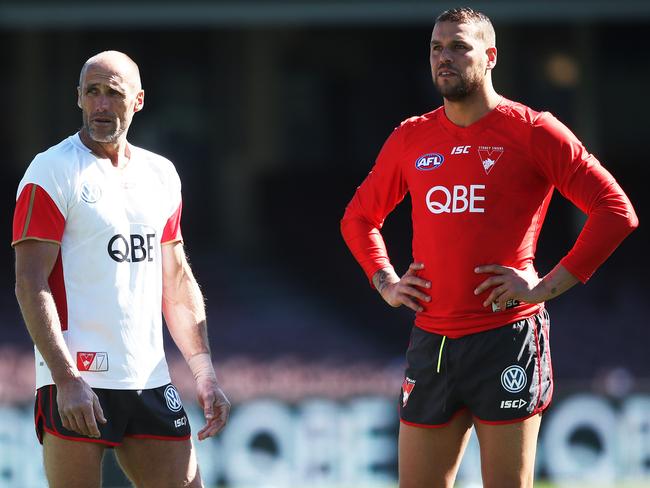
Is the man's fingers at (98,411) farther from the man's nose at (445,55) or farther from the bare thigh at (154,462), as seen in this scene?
the man's nose at (445,55)

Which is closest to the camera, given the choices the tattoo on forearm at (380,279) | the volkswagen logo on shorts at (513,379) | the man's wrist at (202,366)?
the volkswagen logo on shorts at (513,379)

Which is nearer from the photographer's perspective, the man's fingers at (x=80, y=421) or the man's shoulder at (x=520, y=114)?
the man's fingers at (x=80, y=421)

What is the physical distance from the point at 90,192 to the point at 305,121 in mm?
13273

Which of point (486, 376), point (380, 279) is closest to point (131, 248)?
point (380, 279)

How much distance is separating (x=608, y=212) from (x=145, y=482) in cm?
182

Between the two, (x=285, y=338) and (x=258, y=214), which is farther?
(x=258, y=214)

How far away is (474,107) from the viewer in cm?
434

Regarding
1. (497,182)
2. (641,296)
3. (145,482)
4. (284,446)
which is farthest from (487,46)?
(641,296)

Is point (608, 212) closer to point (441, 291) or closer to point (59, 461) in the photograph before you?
point (441, 291)

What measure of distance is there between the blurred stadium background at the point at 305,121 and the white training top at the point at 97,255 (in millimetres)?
8822

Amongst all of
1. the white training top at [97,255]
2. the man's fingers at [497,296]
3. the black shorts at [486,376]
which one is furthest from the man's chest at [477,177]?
the white training top at [97,255]

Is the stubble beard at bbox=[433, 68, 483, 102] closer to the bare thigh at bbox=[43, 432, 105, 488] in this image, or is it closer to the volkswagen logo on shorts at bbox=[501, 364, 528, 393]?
the volkswagen logo on shorts at bbox=[501, 364, 528, 393]

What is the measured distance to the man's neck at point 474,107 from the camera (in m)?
4.32

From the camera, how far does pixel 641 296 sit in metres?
14.8
